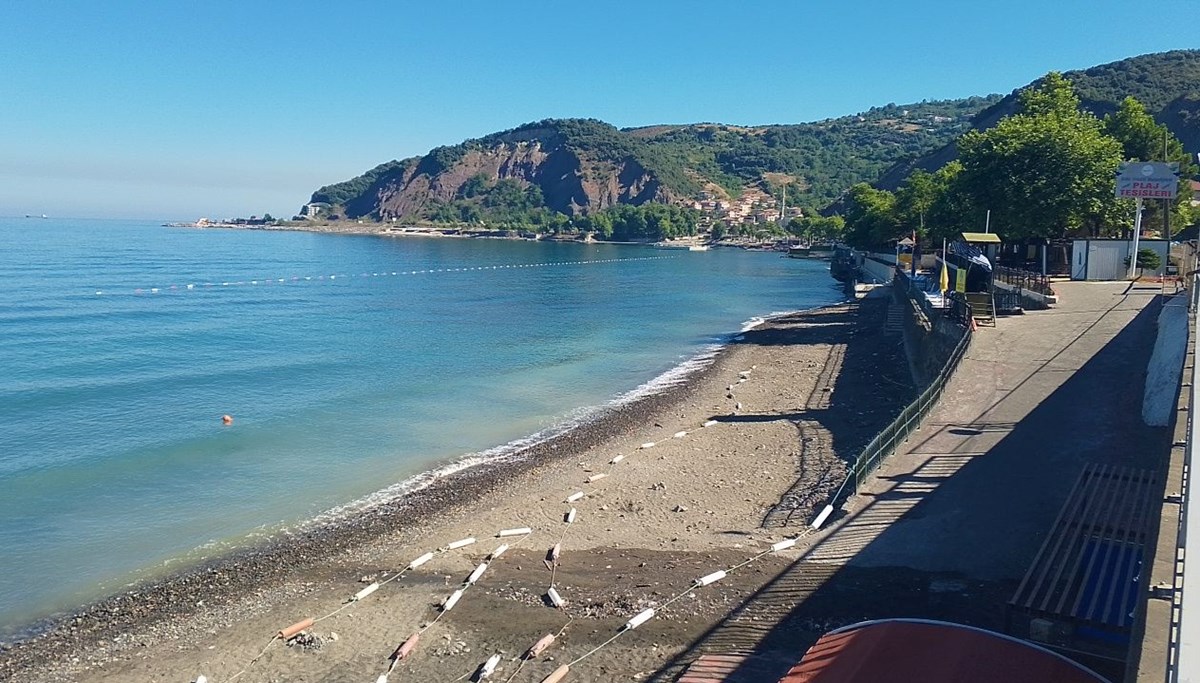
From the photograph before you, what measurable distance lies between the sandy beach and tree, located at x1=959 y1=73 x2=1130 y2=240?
19589 millimetres

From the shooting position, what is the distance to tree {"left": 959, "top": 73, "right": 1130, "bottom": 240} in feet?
121

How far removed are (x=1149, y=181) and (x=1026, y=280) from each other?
6961mm

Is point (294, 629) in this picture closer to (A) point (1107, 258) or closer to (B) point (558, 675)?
(B) point (558, 675)

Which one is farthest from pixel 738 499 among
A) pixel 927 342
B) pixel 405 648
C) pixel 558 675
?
pixel 927 342

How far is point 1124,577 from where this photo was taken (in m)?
9.53

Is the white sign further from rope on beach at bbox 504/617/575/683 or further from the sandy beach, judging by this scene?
rope on beach at bbox 504/617/575/683

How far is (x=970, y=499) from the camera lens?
13836 millimetres

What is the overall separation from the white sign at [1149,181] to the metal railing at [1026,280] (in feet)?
17.5

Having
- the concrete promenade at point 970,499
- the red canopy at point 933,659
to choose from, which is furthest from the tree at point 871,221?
the red canopy at point 933,659

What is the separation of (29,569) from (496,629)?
1115 centimetres

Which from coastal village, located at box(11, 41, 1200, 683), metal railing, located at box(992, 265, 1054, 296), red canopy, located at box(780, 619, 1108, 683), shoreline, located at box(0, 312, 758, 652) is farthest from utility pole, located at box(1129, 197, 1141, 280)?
red canopy, located at box(780, 619, 1108, 683)

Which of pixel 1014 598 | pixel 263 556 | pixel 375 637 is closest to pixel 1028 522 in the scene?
pixel 1014 598

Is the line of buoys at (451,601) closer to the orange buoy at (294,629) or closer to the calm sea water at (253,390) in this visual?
the orange buoy at (294,629)

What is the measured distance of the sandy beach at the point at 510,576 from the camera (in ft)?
38.3
